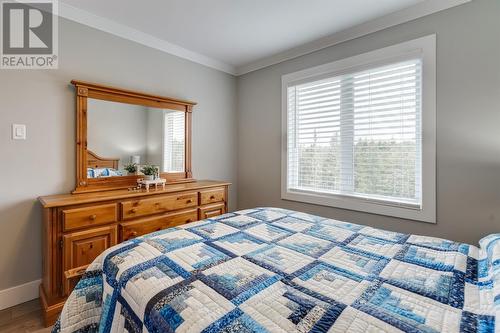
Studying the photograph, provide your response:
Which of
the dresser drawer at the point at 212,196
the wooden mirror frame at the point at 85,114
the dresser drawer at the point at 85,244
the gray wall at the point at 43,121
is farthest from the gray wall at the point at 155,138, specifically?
the dresser drawer at the point at 85,244

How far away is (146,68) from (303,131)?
1.99 m

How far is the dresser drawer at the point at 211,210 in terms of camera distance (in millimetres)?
2836

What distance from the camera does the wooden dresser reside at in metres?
1.84

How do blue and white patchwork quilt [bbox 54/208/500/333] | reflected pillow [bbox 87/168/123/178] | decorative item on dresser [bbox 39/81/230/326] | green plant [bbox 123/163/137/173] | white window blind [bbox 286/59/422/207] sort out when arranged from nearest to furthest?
blue and white patchwork quilt [bbox 54/208/500/333]
decorative item on dresser [bbox 39/81/230/326]
white window blind [bbox 286/59/422/207]
reflected pillow [bbox 87/168/123/178]
green plant [bbox 123/163/137/173]

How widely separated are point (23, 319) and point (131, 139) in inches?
68.0

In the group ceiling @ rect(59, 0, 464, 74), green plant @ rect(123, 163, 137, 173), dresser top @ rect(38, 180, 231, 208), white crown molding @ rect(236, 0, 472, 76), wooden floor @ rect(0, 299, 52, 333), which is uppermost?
ceiling @ rect(59, 0, 464, 74)

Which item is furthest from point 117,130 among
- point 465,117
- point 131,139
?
point 465,117

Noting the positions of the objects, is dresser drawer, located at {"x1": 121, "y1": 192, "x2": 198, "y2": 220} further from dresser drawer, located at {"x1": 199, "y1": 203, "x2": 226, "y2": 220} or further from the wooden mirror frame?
the wooden mirror frame

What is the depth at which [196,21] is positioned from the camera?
2451 millimetres

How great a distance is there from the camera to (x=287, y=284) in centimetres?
99

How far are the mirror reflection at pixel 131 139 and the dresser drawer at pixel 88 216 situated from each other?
52 cm

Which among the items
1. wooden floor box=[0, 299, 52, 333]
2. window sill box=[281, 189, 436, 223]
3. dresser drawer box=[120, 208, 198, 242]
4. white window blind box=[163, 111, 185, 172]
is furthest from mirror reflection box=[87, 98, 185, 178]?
window sill box=[281, 189, 436, 223]

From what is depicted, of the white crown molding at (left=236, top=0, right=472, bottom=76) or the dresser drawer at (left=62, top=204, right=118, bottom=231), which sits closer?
the dresser drawer at (left=62, top=204, right=118, bottom=231)

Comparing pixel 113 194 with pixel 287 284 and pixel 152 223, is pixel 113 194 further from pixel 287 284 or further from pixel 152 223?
pixel 287 284
